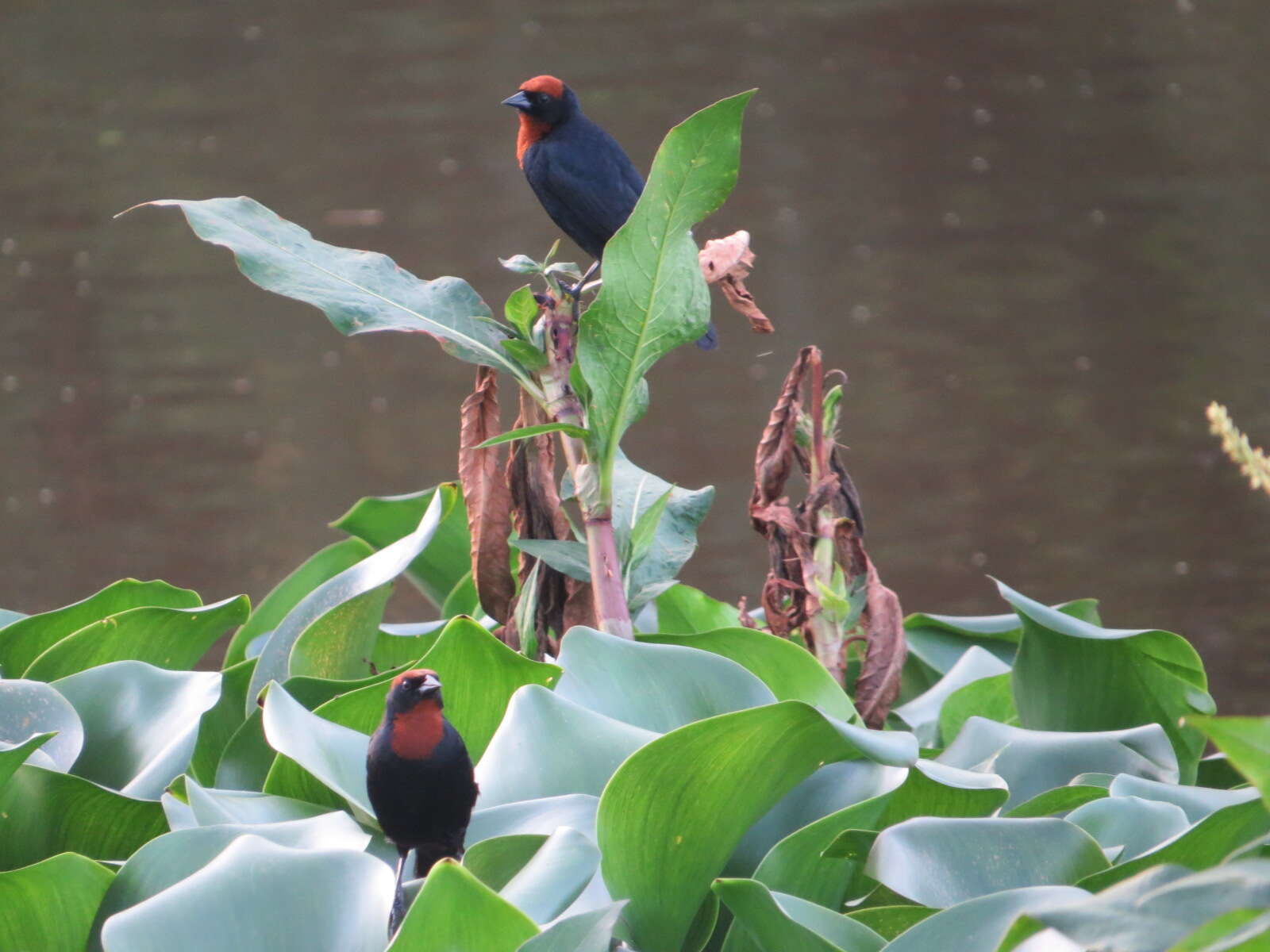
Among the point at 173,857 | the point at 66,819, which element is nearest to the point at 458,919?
the point at 173,857

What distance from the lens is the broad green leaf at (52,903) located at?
62 centimetres

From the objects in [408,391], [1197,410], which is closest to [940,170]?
[1197,410]

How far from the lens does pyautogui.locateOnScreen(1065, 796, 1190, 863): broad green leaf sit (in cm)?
67

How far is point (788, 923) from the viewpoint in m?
0.58

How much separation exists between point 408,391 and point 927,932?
3.73m

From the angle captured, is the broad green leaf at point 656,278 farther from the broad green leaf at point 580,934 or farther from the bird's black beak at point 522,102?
the bird's black beak at point 522,102

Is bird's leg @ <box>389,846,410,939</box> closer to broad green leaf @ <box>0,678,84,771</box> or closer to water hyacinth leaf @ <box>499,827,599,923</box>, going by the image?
water hyacinth leaf @ <box>499,827,599,923</box>

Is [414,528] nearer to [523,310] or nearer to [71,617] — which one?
[71,617]

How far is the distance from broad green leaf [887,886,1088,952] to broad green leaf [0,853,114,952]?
0.33m

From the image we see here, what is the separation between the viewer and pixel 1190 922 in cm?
42

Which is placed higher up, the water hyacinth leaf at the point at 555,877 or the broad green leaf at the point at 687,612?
the water hyacinth leaf at the point at 555,877

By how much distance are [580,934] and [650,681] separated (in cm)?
22

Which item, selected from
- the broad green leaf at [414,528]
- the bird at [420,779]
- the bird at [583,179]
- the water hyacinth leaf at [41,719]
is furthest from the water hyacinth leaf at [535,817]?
the bird at [583,179]

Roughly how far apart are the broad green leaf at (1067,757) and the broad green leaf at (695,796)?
16 cm
